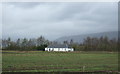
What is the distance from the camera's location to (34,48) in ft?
204

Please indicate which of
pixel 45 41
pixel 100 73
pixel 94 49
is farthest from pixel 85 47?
pixel 100 73

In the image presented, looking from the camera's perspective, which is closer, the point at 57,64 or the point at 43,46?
the point at 57,64

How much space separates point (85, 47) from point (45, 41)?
27224 mm

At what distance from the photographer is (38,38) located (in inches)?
3418

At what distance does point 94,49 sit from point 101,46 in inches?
121

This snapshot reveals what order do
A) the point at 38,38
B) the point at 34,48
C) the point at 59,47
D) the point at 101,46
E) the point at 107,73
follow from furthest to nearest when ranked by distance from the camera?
the point at 59,47 → the point at 38,38 → the point at 101,46 → the point at 34,48 → the point at 107,73

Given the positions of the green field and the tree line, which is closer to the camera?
the green field

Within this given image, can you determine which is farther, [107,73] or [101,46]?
[101,46]

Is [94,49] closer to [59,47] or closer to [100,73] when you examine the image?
[59,47]

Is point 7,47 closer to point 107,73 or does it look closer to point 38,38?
point 38,38

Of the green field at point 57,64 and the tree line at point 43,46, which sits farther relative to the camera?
the tree line at point 43,46

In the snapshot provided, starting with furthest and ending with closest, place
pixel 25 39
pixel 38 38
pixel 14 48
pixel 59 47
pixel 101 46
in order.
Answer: pixel 59 47, pixel 38 38, pixel 25 39, pixel 101 46, pixel 14 48

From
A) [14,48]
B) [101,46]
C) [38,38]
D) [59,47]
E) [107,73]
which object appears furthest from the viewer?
[59,47]

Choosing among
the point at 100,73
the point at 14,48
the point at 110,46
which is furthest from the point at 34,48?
the point at 100,73
